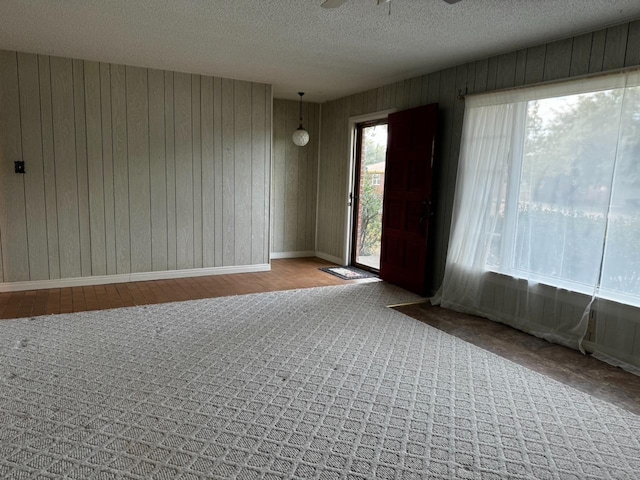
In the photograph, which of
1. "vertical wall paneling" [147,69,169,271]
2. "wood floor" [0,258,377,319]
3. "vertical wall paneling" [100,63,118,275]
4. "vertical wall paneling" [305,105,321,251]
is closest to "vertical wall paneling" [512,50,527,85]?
"wood floor" [0,258,377,319]

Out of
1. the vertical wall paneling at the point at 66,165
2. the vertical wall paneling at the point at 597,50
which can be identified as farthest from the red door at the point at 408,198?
the vertical wall paneling at the point at 66,165

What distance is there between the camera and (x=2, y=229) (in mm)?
4453

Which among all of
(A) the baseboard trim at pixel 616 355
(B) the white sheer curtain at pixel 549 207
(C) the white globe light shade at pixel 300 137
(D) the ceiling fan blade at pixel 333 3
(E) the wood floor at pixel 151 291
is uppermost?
(D) the ceiling fan blade at pixel 333 3

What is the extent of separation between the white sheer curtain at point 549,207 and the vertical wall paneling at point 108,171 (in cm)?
372

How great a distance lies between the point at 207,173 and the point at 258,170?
2.24 ft

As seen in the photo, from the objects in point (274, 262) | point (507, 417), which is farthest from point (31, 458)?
point (274, 262)

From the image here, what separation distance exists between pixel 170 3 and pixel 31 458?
288 centimetres

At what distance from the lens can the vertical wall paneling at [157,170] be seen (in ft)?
16.4

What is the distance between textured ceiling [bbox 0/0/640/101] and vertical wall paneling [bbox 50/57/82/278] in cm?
29

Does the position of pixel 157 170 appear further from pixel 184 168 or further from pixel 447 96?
pixel 447 96

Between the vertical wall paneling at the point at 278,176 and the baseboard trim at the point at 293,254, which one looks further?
the baseboard trim at the point at 293,254

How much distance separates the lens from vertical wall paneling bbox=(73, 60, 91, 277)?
4.61m

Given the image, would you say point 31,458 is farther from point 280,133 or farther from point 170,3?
point 280,133

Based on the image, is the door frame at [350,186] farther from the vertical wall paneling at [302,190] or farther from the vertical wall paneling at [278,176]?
the vertical wall paneling at [278,176]
